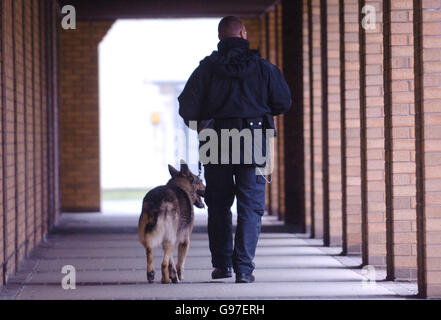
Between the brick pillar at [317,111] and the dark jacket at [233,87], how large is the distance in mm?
3314

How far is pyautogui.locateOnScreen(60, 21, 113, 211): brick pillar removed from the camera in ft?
46.0

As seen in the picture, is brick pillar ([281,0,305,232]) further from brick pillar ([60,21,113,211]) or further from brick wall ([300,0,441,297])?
brick pillar ([60,21,113,211])

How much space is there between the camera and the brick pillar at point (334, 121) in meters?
8.09

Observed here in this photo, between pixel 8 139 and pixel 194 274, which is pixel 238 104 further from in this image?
pixel 8 139

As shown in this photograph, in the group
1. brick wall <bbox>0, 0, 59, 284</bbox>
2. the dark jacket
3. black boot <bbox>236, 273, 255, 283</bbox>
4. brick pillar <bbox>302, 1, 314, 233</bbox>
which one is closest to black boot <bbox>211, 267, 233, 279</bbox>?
black boot <bbox>236, 273, 255, 283</bbox>

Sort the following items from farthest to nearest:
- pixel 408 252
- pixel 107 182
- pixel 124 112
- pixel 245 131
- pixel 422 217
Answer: pixel 124 112 < pixel 107 182 < pixel 408 252 < pixel 245 131 < pixel 422 217

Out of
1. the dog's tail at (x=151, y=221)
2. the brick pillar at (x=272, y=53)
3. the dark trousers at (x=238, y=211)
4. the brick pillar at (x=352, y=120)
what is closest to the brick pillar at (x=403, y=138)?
the dark trousers at (x=238, y=211)

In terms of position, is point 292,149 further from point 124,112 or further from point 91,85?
point 124,112

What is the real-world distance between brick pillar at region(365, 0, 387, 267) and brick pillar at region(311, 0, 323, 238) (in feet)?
6.98

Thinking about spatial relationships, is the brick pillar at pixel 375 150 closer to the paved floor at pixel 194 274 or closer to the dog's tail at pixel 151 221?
the paved floor at pixel 194 274

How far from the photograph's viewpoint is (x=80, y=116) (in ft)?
46.4

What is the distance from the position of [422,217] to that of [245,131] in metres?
1.31

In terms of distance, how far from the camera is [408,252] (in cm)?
597
